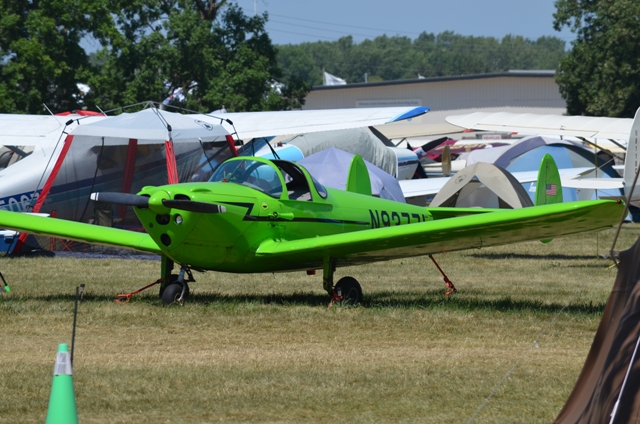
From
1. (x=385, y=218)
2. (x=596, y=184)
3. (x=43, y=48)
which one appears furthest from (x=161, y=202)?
(x=43, y=48)

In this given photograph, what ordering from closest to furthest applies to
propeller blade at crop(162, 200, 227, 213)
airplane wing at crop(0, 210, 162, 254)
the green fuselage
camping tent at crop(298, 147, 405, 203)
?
propeller blade at crop(162, 200, 227, 213) → the green fuselage → airplane wing at crop(0, 210, 162, 254) → camping tent at crop(298, 147, 405, 203)

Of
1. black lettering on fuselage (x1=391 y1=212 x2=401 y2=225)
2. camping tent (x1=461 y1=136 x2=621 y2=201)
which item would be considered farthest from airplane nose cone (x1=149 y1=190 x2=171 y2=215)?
camping tent (x1=461 y1=136 x2=621 y2=201)

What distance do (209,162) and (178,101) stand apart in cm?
2514

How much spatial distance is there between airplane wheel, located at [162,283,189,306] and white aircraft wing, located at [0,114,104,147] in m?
6.57

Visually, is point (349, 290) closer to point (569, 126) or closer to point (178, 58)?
point (569, 126)

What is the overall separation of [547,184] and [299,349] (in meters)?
6.32

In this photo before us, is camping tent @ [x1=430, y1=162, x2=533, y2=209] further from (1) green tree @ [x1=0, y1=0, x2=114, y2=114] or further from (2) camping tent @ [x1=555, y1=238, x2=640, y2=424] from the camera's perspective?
(1) green tree @ [x1=0, y1=0, x2=114, y2=114]

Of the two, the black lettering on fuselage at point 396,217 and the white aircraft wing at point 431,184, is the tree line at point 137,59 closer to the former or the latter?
the white aircraft wing at point 431,184

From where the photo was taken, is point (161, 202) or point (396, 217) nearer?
point (161, 202)

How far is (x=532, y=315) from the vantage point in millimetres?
9477

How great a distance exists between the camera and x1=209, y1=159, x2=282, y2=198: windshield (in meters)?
10.1

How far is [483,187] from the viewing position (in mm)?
19859

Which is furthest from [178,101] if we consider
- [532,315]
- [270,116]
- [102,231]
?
[532,315]

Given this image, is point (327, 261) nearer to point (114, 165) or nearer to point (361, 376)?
point (361, 376)
